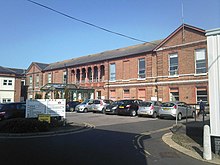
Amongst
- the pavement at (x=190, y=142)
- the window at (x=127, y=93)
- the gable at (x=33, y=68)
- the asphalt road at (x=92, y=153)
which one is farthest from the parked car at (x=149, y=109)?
the gable at (x=33, y=68)

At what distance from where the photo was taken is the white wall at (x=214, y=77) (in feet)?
26.1

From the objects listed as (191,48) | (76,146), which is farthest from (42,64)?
(76,146)

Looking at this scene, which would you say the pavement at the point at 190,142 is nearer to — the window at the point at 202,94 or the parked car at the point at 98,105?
the parked car at the point at 98,105

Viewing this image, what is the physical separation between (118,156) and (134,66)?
2837cm

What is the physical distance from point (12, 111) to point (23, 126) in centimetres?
513

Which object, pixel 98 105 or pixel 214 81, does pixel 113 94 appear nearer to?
pixel 98 105

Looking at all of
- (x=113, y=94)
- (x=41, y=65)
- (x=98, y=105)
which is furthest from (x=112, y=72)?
(x=41, y=65)

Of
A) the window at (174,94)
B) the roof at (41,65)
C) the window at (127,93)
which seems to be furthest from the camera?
the roof at (41,65)

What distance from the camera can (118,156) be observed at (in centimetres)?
730

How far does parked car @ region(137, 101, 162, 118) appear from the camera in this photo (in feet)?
70.4

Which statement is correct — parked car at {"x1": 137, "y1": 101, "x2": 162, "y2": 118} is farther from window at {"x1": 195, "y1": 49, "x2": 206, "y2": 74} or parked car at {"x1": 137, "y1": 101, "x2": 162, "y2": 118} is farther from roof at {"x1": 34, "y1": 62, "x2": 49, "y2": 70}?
roof at {"x1": 34, "y1": 62, "x2": 49, "y2": 70}

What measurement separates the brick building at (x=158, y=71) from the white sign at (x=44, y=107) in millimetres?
15775

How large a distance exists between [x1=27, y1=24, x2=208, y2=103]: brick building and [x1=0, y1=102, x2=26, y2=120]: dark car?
53.4ft

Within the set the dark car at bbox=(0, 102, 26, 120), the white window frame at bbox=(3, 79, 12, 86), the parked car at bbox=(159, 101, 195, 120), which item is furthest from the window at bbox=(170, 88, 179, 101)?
the white window frame at bbox=(3, 79, 12, 86)
